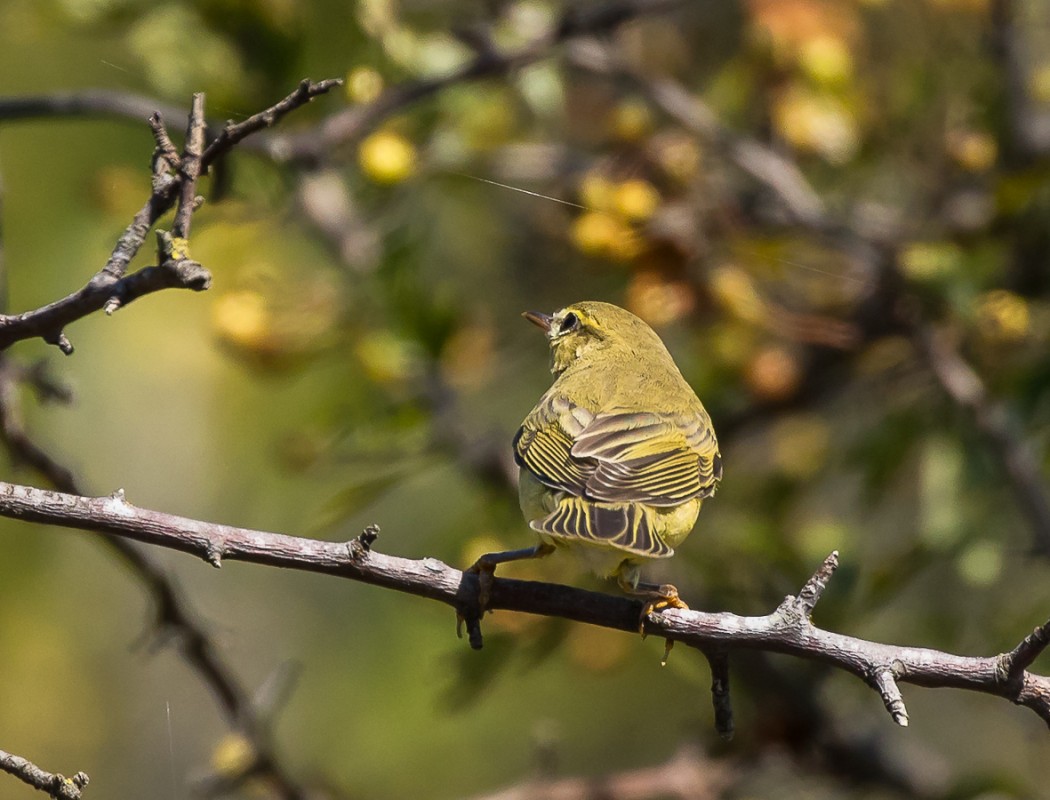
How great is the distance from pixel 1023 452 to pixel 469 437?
5.85 feet

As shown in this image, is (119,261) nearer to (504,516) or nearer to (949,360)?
(504,516)

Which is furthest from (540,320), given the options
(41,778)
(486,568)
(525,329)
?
(41,778)

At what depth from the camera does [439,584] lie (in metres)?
2.36

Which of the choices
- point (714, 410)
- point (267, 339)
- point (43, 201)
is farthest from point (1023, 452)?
point (43, 201)

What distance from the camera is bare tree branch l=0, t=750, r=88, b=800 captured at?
199cm

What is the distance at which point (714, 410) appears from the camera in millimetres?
4711

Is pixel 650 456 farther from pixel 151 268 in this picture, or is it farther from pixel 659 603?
pixel 151 268

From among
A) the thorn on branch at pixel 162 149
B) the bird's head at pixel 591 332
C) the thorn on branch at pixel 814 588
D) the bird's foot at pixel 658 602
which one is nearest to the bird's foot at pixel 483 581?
the bird's foot at pixel 658 602

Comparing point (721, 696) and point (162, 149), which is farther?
point (721, 696)

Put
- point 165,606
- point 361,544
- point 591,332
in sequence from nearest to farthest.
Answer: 1. point 361,544
2. point 165,606
3. point 591,332

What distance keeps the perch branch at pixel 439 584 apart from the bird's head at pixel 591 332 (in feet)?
5.44

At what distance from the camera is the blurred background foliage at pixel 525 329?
4137 mm

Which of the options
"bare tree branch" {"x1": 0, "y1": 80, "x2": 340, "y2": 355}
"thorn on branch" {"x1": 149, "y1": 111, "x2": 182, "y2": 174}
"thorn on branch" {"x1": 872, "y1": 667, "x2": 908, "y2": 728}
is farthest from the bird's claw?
"thorn on branch" {"x1": 149, "y1": 111, "x2": 182, "y2": 174}

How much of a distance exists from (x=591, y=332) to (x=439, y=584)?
1.77m
